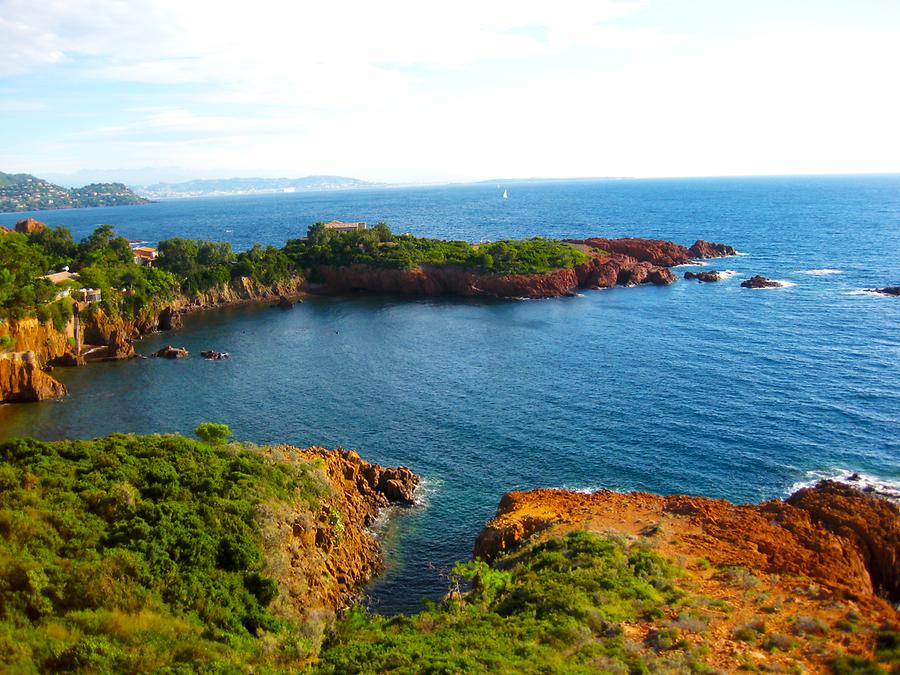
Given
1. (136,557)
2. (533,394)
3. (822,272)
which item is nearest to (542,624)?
(136,557)

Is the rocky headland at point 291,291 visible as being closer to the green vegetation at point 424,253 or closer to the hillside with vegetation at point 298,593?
the green vegetation at point 424,253

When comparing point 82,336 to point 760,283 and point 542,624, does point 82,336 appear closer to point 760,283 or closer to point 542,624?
point 542,624

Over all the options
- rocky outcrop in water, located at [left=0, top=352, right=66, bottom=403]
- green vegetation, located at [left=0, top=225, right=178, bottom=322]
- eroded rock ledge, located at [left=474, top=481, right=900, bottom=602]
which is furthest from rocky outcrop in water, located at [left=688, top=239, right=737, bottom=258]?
rocky outcrop in water, located at [left=0, top=352, right=66, bottom=403]

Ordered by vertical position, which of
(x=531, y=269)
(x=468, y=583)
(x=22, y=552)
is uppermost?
(x=531, y=269)

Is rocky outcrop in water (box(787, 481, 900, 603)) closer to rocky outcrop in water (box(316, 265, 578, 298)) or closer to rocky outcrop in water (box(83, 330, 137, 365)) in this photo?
rocky outcrop in water (box(83, 330, 137, 365))

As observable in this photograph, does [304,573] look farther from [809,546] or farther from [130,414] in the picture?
[130,414]

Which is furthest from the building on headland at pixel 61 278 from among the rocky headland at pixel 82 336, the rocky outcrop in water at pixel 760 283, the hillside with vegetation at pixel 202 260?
the rocky outcrop in water at pixel 760 283

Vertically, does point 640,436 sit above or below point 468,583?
above

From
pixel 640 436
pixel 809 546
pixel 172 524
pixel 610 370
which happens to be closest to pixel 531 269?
pixel 610 370
